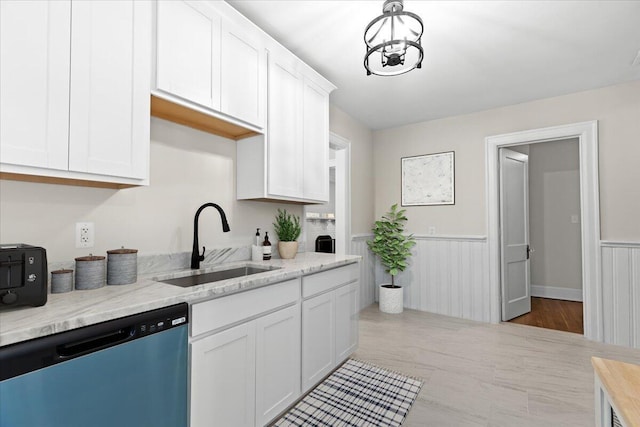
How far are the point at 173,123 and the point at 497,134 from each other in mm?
3593

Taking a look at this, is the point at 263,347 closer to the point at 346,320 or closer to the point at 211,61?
the point at 346,320

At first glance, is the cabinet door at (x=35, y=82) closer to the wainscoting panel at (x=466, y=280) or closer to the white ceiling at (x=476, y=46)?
the white ceiling at (x=476, y=46)

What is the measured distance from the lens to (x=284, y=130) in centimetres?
244

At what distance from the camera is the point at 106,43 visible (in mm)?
1380

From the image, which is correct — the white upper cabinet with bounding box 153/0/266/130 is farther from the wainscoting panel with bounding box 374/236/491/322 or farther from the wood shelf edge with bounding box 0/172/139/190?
the wainscoting panel with bounding box 374/236/491/322

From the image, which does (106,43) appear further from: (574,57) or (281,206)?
(574,57)

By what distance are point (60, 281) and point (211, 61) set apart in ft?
4.58

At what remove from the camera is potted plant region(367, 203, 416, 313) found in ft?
13.3

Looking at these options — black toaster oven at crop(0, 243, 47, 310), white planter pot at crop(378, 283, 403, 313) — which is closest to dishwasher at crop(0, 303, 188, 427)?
black toaster oven at crop(0, 243, 47, 310)

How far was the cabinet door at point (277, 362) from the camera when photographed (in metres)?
1.72

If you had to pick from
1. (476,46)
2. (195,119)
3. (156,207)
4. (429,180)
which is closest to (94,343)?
(156,207)

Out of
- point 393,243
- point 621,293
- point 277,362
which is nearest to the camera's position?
point 277,362

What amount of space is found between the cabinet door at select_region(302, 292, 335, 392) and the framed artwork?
2.41m

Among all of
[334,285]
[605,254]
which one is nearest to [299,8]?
[334,285]
